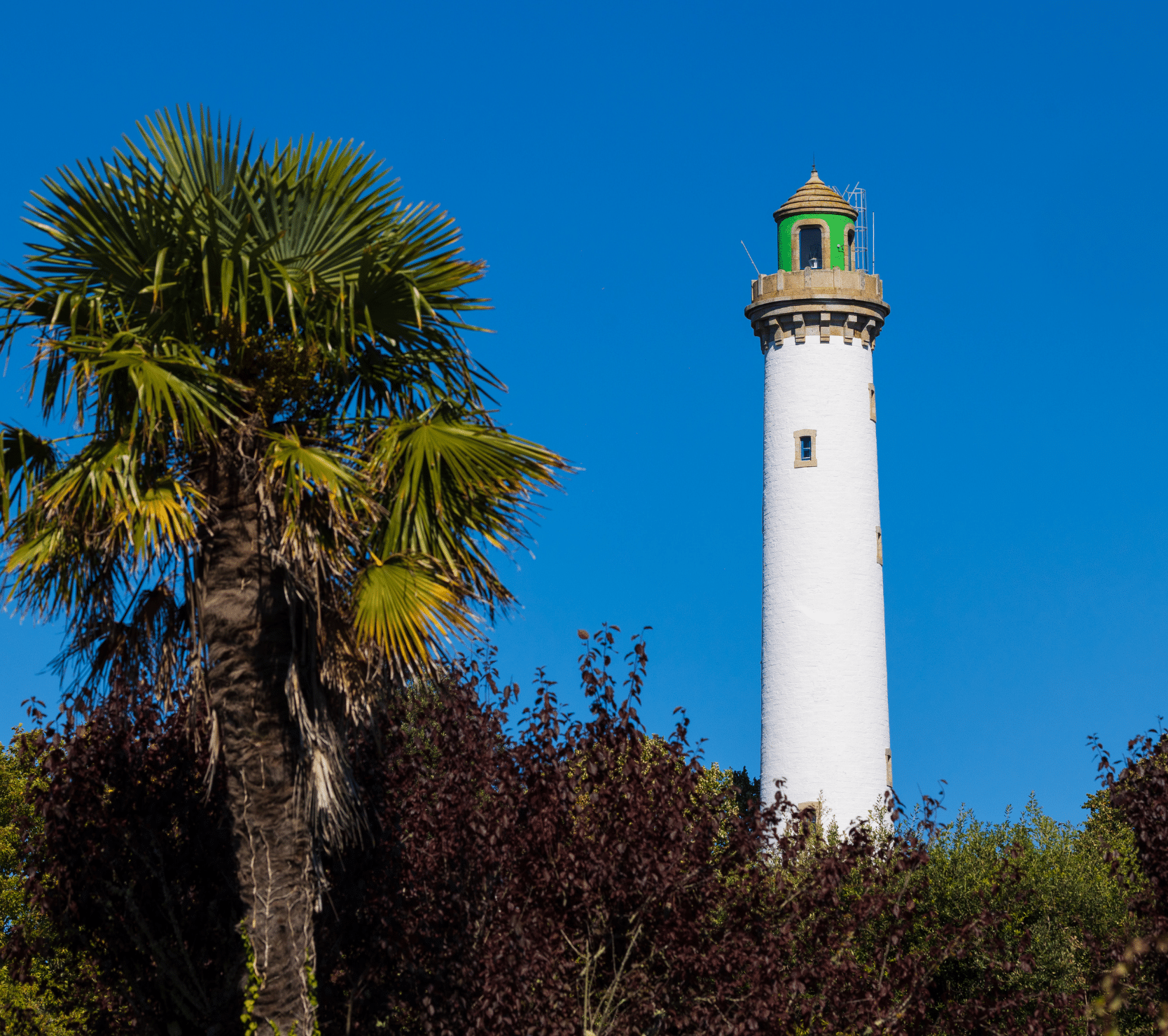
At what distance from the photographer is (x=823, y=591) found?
137ft

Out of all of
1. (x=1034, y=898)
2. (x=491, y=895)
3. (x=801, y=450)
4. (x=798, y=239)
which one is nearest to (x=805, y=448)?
(x=801, y=450)

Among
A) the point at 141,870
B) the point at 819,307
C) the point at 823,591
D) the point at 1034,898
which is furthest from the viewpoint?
the point at 819,307

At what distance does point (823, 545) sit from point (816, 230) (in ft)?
32.5

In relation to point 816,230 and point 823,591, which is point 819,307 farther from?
point 823,591

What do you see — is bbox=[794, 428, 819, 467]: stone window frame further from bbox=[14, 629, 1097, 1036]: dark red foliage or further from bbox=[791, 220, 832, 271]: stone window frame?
bbox=[14, 629, 1097, 1036]: dark red foliage

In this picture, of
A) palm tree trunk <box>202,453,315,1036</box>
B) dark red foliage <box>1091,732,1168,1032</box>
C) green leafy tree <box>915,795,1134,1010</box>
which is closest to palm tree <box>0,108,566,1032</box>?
palm tree trunk <box>202,453,315,1036</box>

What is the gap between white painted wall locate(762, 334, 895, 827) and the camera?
134 feet

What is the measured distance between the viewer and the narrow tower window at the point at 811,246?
46.3 meters

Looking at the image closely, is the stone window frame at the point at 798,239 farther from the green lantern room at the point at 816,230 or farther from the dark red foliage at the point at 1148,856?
Result: the dark red foliage at the point at 1148,856

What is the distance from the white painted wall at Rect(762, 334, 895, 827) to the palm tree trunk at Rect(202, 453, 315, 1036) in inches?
1067

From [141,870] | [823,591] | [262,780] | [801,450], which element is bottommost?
[262,780]

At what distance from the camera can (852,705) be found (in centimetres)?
4100

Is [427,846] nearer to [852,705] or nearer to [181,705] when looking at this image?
[181,705]

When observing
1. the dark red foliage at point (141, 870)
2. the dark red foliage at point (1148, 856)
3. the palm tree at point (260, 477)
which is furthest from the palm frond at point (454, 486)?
the dark red foliage at point (1148, 856)
